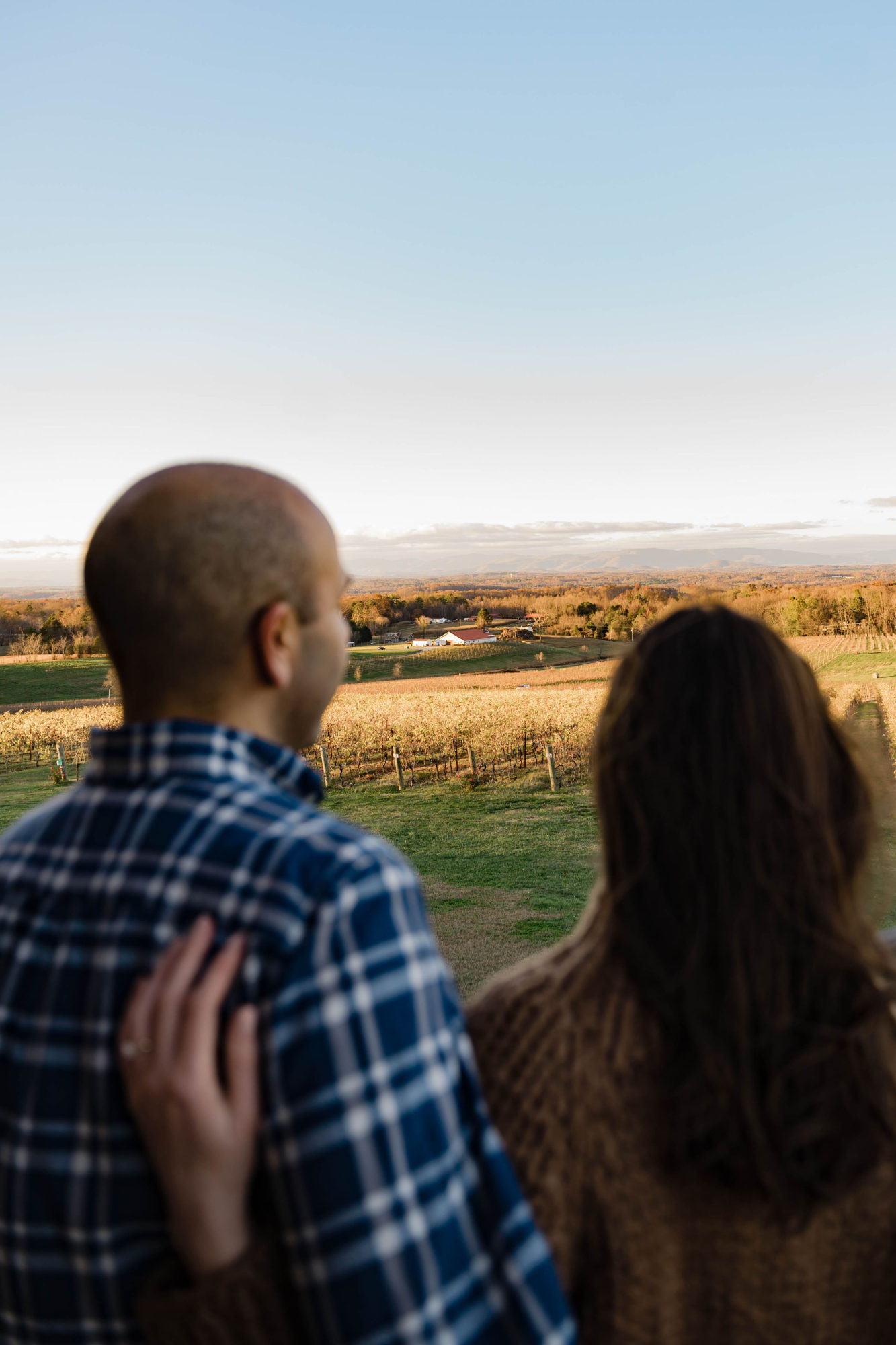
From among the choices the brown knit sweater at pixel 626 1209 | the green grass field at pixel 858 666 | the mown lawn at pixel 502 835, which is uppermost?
the brown knit sweater at pixel 626 1209

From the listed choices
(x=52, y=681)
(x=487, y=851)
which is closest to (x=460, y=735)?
(x=487, y=851)

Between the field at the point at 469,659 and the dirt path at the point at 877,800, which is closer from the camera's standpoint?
the dirt path at the point at 877,800

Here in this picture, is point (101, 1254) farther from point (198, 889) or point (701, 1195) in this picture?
point (701, 1195)

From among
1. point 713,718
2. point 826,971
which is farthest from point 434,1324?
point 713,718

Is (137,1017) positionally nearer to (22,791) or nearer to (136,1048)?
(136,1048)

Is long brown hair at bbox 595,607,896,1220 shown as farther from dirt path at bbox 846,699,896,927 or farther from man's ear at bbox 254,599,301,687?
man's ear at bbox 254,599,301,687

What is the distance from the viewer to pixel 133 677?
103 centimetres

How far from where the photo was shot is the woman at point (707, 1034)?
1.01 meters

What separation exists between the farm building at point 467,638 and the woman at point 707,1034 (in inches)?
2548

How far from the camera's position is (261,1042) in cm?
82

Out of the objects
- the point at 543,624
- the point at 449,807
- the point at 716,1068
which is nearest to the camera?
the point at 716,1068

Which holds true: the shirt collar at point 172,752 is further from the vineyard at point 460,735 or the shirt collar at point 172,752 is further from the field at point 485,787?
the vineyard at point 460,735

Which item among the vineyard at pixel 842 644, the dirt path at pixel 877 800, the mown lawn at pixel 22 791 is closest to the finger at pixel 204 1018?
the dirt path at pixel 877 800

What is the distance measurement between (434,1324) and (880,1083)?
575mm
